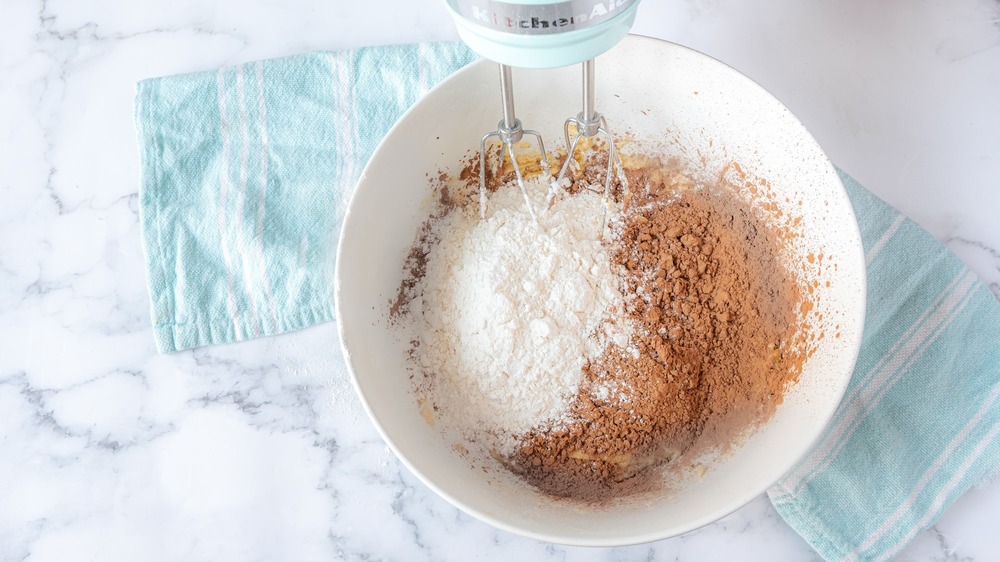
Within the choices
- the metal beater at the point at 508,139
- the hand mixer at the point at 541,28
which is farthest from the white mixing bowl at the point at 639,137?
the hand mixer at the point at 541,28

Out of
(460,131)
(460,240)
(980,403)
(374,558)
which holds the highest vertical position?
(460,131)

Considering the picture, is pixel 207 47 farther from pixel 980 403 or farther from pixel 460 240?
pixel 980 403

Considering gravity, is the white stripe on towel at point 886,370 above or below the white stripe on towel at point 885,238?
below

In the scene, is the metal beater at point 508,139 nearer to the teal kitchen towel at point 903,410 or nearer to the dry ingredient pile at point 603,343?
the dry ingredient pile at point 603,343

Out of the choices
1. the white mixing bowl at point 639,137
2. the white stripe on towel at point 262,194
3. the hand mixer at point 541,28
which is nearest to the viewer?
the hand mixer at point 541,28

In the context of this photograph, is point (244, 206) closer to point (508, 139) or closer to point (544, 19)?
point (508, 139)

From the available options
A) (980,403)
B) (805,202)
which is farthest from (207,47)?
(980,403)

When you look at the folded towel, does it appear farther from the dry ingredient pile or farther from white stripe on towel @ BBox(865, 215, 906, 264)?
the dry ingredient pile

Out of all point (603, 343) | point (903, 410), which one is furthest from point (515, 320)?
point (903, 410)
